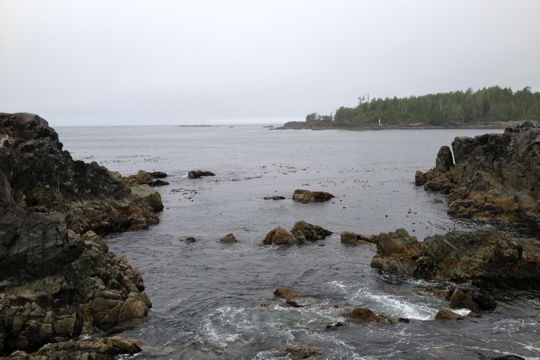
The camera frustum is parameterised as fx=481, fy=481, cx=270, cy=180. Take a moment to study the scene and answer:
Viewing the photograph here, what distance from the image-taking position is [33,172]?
38.7m

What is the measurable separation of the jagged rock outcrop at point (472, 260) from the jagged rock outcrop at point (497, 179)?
17.0 metres

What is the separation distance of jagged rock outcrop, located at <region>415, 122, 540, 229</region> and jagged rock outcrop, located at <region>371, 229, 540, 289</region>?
671 inches

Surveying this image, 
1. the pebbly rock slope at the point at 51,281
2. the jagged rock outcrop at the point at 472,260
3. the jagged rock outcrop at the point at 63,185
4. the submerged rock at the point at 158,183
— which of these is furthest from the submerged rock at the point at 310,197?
the pebbly rock slope at the point at 51,281

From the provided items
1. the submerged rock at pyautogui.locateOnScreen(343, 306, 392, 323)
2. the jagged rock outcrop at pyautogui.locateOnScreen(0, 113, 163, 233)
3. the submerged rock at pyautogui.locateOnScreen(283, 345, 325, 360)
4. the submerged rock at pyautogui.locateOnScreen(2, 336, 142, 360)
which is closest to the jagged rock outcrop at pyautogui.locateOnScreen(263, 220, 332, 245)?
the jagged rock outcrop at pyautogui.locateOnScreen(0, 113, 163, 233)

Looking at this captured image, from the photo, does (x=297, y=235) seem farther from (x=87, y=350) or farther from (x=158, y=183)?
(x=158, y=183)

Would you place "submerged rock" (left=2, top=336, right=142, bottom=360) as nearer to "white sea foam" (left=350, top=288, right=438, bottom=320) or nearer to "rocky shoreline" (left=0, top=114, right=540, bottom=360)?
"rocky shoreline" (left=0, top=114, right=540, bottom=360)

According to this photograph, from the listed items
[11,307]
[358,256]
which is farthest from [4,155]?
[358,256]

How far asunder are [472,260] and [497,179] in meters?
29.6

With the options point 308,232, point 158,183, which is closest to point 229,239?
point 308,232

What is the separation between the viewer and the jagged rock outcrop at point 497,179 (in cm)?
4947

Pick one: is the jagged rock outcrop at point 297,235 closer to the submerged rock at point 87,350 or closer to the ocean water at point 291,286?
the ocean water at point 291,286

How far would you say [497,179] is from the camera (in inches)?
2264

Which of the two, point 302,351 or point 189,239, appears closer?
point 302,351

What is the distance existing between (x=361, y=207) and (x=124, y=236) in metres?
28.5
